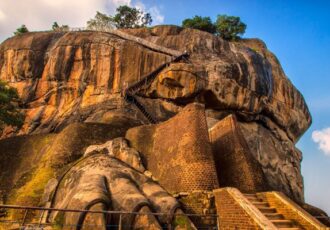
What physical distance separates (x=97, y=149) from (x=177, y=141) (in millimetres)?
3633

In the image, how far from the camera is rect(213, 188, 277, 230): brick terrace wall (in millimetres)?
6665

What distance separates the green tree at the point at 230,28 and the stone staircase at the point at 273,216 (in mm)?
27019

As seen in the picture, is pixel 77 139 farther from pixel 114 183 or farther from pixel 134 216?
pixel 134 216

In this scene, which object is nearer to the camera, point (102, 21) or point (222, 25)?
point (222, 25)

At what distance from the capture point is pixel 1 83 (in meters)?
17.7

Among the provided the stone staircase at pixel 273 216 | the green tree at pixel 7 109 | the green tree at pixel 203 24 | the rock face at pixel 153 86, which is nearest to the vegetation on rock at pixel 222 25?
the green tree at pixel 203 24

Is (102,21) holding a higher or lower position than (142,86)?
higher

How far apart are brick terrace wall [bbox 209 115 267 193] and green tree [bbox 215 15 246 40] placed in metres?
22.9

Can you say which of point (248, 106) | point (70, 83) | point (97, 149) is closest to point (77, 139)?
point (97, 149)

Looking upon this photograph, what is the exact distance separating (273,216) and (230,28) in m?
28.7

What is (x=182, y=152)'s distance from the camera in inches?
400

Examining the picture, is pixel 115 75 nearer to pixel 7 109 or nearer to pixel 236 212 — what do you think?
pixel 7 109

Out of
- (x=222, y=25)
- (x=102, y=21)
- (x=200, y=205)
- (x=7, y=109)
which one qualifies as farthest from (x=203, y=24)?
(x=200, y=205)

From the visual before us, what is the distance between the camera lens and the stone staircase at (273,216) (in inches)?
293
